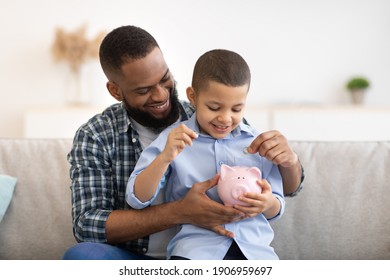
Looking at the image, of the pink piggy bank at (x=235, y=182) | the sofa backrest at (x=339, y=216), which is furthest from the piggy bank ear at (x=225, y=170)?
the sofa backrest at (x=339, y=216)

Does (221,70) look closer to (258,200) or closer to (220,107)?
(220,107)

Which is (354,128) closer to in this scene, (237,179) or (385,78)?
(385,78)

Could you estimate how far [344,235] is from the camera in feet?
6.08

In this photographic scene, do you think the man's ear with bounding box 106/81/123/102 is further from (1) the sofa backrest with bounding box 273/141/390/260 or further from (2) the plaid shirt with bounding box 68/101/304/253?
(1) the sofa backrest with bounding box 273/141/390/260

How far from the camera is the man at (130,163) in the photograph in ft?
4.63

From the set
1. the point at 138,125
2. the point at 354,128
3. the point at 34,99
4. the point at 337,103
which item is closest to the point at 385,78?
the point at 337,103

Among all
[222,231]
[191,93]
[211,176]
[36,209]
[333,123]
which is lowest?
[333,123]

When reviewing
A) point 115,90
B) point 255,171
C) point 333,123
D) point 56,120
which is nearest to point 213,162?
point 255,171

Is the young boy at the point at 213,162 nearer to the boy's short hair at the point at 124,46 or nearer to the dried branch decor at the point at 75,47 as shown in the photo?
the boy's short hair at the point at 124,46

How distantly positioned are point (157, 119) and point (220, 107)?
30 centimetres

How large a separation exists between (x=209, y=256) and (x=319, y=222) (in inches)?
23.6

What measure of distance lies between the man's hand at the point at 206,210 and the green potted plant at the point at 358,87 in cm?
337

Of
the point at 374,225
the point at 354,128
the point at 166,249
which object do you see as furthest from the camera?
the point at 354,128

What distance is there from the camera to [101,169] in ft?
5.28
